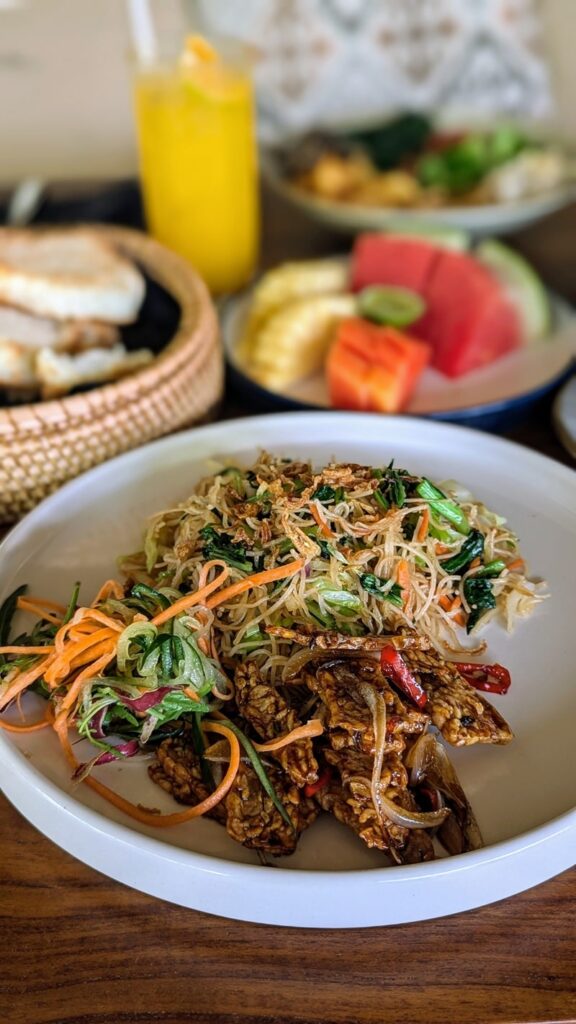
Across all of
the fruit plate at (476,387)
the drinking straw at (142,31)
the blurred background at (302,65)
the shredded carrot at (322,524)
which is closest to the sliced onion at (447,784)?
the shredded carrot at (322,524)

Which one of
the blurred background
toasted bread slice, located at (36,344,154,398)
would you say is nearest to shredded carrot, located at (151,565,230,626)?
toasted bread slice, located at (36,344,154,398)

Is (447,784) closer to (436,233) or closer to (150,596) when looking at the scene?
(150,596)

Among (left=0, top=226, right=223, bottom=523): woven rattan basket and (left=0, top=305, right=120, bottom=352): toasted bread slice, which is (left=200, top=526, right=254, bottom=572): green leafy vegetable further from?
(left=0, top=305, right=120, bottom=352): toasted bread slice

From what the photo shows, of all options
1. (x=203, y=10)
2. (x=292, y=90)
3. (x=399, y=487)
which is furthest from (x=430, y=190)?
(x=399, y=487)

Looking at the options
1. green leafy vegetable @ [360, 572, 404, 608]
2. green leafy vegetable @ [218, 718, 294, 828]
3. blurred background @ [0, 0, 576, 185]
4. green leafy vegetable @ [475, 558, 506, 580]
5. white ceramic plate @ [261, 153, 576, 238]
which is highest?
blurred background @ [0, 0, 576, 185]

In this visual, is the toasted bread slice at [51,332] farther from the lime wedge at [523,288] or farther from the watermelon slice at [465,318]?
the lime wedge at [523,288]

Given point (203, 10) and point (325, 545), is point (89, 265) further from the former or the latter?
point (203, 10)
